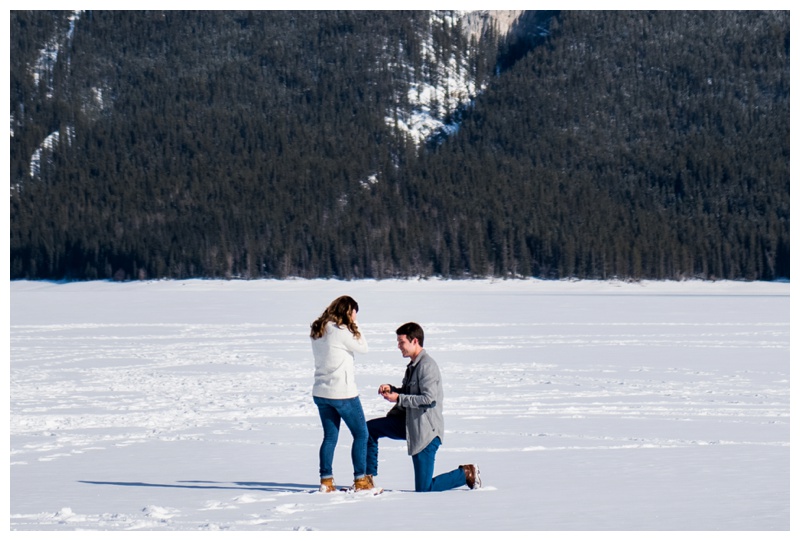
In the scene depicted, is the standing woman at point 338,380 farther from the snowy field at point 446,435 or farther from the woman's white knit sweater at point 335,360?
the snowy field at point 446,435

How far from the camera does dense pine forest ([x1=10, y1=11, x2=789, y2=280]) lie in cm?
11619

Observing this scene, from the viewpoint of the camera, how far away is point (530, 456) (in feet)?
39.8

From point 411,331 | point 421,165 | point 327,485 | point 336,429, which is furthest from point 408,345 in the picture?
point 421,165

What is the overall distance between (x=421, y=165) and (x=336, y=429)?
142 metres


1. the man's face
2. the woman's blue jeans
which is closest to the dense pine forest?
the woman's blue jeans

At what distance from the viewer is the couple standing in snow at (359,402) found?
9891 millimetres

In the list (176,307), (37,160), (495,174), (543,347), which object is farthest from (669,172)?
(543,347)

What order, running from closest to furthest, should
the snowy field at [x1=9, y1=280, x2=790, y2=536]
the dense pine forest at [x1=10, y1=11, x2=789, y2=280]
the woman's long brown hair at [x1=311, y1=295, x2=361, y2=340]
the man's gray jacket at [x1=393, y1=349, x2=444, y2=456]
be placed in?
1. the snowy field at [x1=9, y1=280, x2=790, y2=536]
2. the woman's long brown hair at [x1=311, y1=295, x2=361, y2=340]
3. the man's gray jacket at [x1=393, y1=349, x2=444, y2=456]
4. the dense pine forest at [x1=10, y1=11, x2=789, y2=280]

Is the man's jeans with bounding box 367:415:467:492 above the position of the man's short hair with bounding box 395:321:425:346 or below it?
below

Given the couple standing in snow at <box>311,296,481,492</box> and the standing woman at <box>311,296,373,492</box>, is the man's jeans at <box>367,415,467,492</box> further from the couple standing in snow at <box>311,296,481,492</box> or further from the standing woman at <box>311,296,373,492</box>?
the standing woman at <box>311,296,373,492</box>

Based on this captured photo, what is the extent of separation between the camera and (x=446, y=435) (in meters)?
13.6

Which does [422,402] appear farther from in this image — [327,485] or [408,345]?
[327,485]
